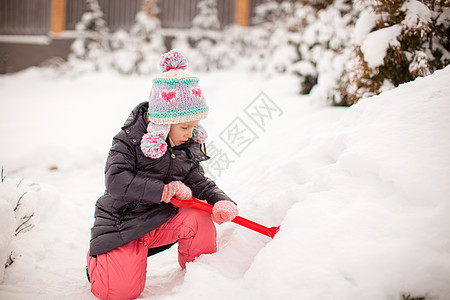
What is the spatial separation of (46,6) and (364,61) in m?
13.4

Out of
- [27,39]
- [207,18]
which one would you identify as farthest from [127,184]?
[27,39]

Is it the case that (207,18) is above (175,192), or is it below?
above

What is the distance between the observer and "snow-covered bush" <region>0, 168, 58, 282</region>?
4.80ft

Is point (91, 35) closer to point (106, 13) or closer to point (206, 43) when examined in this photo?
point (106, 13)

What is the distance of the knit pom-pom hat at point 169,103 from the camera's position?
1540mm

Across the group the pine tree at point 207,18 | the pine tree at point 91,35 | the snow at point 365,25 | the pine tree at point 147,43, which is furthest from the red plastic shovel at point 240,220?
the pine tree at point 91,35

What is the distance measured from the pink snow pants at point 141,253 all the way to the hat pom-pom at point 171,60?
0.73 meters

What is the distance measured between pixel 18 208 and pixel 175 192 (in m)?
0.99

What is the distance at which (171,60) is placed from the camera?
1.58 metres

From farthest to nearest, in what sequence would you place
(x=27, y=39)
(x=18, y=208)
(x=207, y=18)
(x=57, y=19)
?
(x=27, y=39) → (x=57, y=19) → (x=207, y=18) → (x=18, y=208)

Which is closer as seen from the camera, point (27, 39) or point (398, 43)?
point (398, 43)

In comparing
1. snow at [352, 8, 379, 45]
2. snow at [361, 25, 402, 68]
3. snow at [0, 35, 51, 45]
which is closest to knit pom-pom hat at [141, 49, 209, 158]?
snow at [361, 25, 402, 68]

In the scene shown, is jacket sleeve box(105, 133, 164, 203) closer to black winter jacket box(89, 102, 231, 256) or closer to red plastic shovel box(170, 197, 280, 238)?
black winter jacket box(89, 102, 231, 256)

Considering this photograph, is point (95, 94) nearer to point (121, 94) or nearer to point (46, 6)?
point (121, 94)
